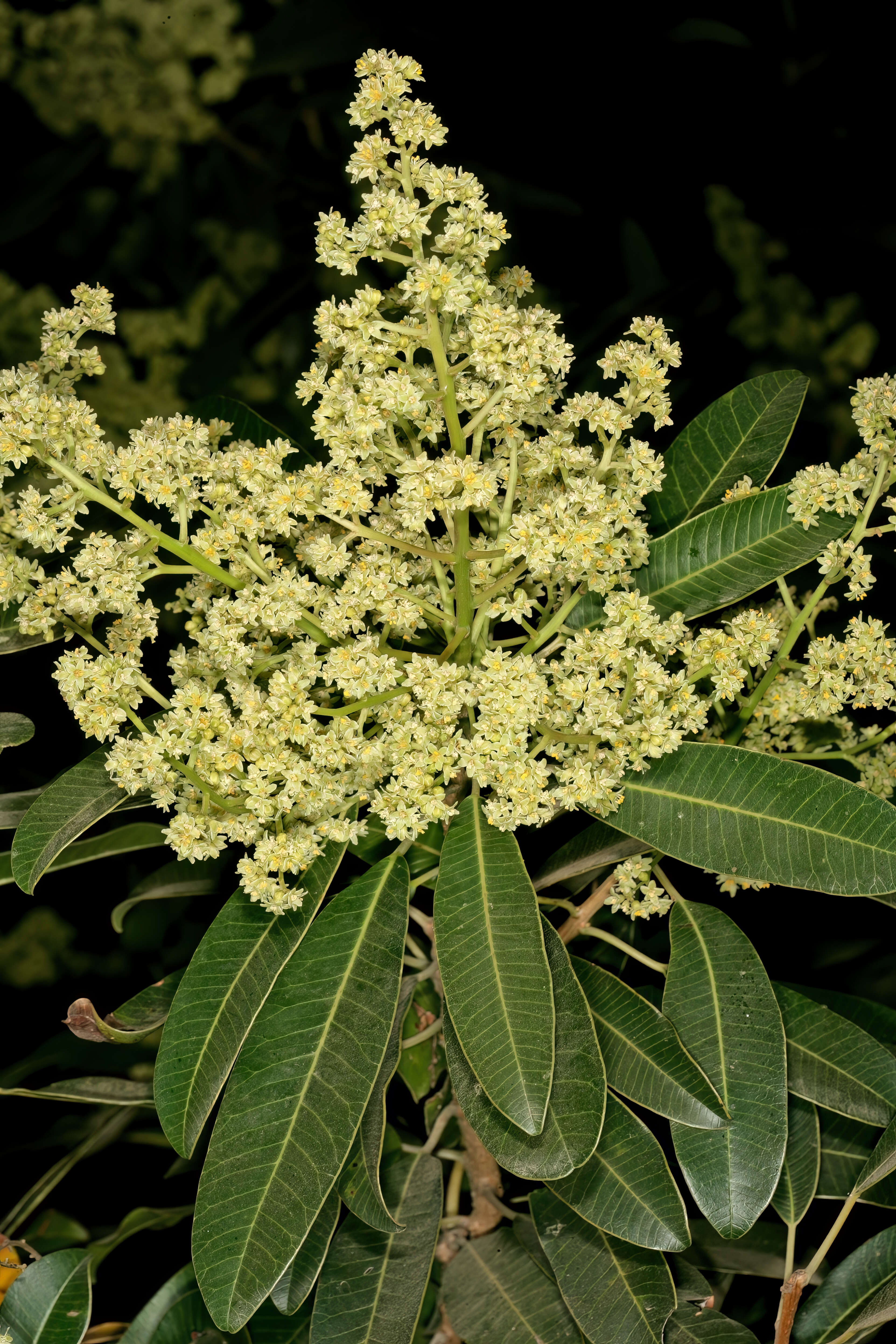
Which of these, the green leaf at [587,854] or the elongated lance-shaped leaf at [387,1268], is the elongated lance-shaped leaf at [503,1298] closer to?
the elongated lance-shaped leaf at [387,1268]

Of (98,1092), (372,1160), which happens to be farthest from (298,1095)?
(98,1092)

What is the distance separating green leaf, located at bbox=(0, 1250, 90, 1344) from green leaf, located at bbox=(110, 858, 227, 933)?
0.34 m

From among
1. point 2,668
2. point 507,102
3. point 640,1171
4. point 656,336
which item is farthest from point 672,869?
point 507,102

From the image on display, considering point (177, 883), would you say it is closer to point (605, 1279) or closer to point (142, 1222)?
point (142, 1222)

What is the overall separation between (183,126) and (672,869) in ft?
4.03

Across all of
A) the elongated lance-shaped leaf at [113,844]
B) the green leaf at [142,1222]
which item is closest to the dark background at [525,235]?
the green leaf at [142,1222]

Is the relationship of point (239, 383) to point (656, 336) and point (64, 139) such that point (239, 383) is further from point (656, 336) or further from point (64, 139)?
point (656, 336)

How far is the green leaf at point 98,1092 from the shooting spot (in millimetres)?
1232

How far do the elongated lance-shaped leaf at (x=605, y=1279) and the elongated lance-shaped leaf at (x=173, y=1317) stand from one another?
374 millimetres

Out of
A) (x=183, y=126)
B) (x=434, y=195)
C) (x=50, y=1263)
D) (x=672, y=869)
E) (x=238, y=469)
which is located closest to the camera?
(x=434, y=195)

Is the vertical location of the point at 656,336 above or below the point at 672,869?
above

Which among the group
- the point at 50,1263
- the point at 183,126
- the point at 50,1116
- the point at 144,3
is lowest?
the point at 50,1263

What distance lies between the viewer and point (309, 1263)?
3.51 feet

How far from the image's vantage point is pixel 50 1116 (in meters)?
1.80
